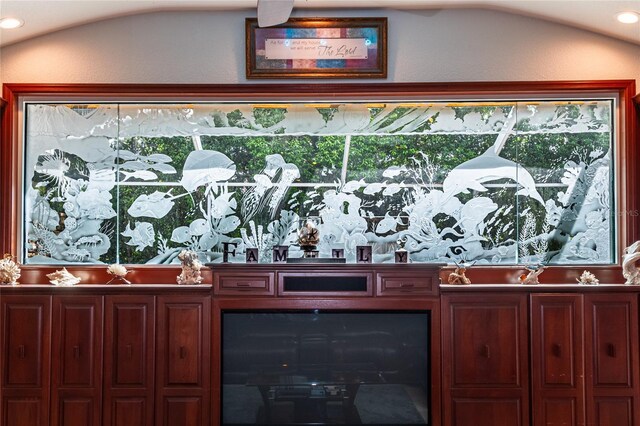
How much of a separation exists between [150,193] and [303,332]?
4.69 ft

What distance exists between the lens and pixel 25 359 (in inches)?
137

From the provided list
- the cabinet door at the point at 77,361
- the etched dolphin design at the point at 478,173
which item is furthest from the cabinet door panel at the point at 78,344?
the etched dolphin design at the point at 478,173

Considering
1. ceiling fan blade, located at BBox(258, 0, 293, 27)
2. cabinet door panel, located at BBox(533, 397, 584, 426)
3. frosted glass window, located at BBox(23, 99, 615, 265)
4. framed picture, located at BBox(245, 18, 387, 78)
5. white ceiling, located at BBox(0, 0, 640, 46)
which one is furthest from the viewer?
frosted glass window, located at BBox(23, 99, 615, 265)

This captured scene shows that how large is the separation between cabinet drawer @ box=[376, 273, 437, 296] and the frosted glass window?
0.47 meters

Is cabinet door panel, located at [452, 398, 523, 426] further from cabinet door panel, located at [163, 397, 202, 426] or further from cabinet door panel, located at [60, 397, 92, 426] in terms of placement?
cabinet door panel, located at [60, 397, 92, 426]

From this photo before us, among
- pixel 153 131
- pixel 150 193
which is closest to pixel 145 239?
pixel 150 193

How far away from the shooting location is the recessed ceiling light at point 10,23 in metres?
3.58

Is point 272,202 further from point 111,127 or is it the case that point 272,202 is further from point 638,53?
point 638,53

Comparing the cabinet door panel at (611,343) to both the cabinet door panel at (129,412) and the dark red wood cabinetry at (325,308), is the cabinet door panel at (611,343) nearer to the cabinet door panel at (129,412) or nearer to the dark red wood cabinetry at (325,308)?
the dark red wood cabinetry at (325,308)

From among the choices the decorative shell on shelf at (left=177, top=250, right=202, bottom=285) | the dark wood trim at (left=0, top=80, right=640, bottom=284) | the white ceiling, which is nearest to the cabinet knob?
the dark wood trim at (left=0, top=80, right=640, bottom=284)

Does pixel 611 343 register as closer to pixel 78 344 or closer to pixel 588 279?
pixel 588 279

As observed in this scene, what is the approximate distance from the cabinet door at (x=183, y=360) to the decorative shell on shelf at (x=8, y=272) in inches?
37.7

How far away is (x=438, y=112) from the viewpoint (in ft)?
13.2

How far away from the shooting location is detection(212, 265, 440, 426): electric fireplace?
3488 millimetres
